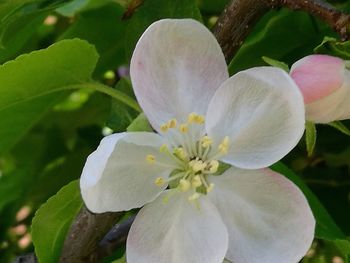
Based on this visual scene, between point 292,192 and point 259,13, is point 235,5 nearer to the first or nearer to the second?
point 259,13

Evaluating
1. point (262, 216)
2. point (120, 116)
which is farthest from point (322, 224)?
point (120, 116)

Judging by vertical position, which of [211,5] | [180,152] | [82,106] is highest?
[180,152]

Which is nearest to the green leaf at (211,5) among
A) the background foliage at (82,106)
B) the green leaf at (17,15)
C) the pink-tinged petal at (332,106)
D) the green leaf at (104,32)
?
the background foliage at (82,106)

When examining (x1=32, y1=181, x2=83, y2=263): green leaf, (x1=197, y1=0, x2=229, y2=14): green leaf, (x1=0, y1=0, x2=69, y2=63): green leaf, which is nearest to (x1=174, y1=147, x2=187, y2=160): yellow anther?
(x1=32, y1=181, x2=83, y2=263): green leaf

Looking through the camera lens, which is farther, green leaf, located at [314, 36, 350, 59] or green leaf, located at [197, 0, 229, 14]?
green leaf, located at [197, 0, 229, 14]

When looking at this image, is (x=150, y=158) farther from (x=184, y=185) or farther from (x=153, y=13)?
(x=153, y=13)

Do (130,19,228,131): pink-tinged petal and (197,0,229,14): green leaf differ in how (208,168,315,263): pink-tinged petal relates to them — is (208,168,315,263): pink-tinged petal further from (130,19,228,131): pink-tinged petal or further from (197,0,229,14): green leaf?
(197,0,229,14): green leaf
